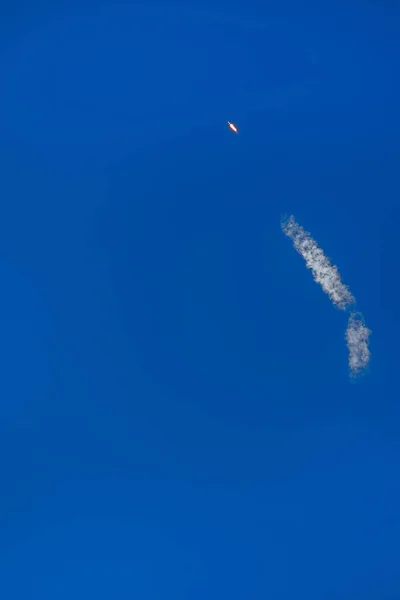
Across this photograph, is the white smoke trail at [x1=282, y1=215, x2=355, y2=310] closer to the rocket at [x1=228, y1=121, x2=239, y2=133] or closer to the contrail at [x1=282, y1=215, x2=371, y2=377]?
the contrail at [x1=282, y1=215, x2=371, y2=377]

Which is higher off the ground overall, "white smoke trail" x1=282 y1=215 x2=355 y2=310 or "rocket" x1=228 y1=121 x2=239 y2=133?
"rocket" x1=228 y1=121 x2=239 y2=133

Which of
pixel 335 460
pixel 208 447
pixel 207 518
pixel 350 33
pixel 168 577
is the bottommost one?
pixel 168 577

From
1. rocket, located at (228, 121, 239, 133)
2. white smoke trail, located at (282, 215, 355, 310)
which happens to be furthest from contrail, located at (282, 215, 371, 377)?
rocket, located at (228, 121, 239, 133)

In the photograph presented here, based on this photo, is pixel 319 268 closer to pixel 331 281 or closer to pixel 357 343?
pixel 331 281

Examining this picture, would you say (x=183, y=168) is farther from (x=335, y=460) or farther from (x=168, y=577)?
(x=168, y=577)

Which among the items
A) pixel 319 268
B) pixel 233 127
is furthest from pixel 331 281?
pixel 233 127

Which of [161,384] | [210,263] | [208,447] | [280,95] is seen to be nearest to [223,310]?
[210,263]
